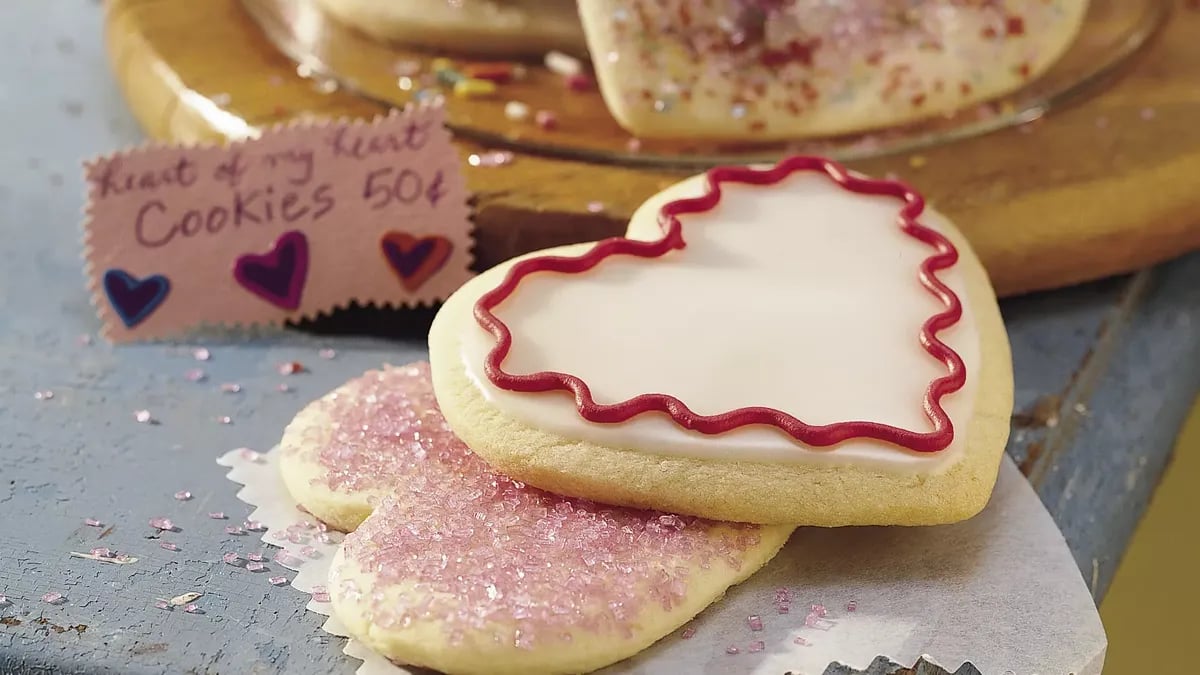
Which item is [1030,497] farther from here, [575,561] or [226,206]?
[226,206]

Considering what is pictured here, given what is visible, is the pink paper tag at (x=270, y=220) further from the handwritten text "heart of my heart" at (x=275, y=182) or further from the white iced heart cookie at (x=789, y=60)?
the white iced heart cookie at (x=789, y=60)

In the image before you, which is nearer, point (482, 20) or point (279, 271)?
point (279, 271)

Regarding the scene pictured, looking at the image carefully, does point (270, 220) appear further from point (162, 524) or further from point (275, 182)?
point (162, 524)

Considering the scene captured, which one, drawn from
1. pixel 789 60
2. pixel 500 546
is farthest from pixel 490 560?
pixel 789 60

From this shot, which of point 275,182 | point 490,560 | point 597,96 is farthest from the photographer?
point 597,96

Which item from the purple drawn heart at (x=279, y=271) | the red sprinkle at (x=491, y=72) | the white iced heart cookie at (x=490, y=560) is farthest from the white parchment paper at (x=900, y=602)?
the red sprinkle at (x=491, y=72)

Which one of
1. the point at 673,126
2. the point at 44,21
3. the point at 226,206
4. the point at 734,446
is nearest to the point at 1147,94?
the point at 673,126
